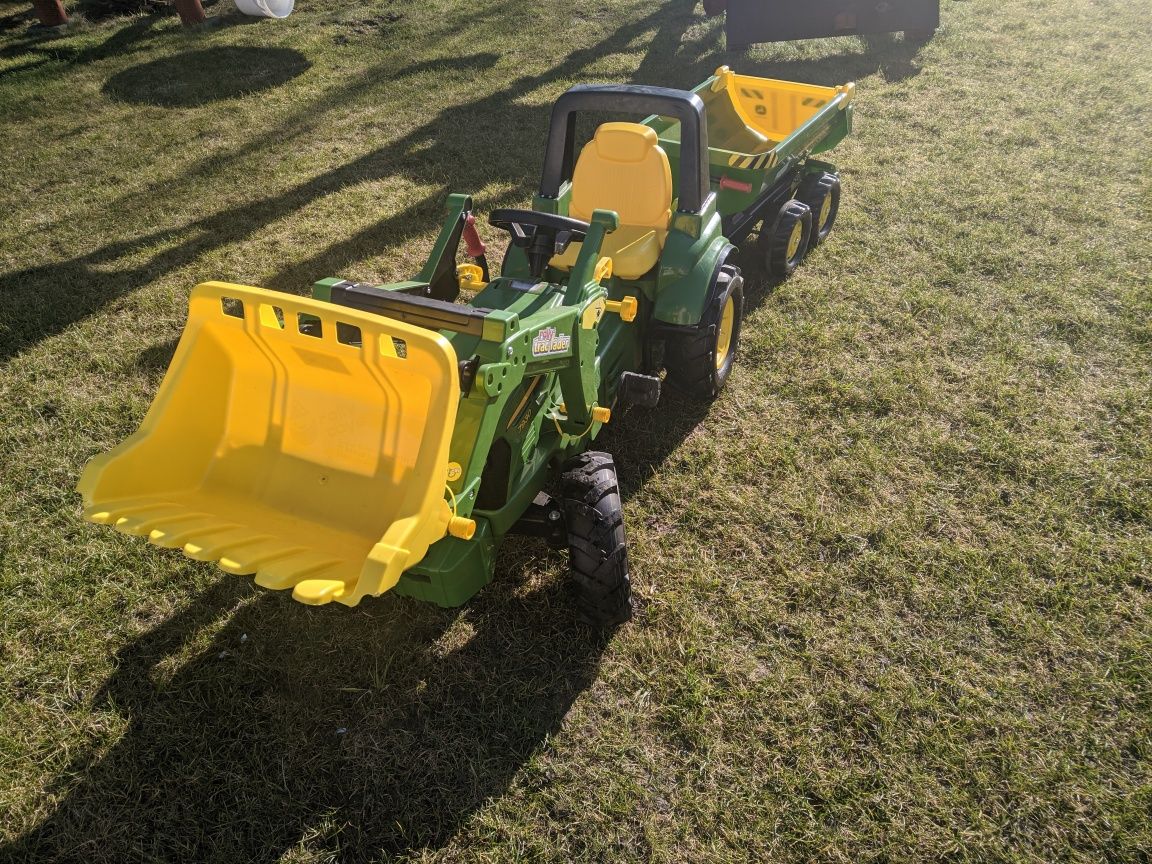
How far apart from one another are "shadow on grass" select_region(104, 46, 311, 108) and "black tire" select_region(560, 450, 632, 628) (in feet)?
24.9

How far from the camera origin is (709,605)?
3.13 metres

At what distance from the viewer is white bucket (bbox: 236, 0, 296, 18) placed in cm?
966

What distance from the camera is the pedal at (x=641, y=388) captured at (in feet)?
11.5

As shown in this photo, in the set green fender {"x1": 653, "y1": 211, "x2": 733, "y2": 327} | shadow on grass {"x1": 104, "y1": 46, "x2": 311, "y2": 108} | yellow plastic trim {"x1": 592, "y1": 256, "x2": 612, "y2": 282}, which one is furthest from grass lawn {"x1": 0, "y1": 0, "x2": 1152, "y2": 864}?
shadow on grass {"x1": 104, "y1": 46, "x2": 311, "y2": 108}

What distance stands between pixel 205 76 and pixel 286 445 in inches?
321

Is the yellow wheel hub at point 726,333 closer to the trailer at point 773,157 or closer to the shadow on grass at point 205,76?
the trailer at point 773,157

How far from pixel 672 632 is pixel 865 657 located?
2.44 ft

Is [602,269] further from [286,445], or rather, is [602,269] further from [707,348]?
[286,445]

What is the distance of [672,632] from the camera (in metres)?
3.03

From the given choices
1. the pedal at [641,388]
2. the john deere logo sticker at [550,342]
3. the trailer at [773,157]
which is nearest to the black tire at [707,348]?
the pedal at [641,388]

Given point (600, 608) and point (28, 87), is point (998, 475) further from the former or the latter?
point (28, 87)

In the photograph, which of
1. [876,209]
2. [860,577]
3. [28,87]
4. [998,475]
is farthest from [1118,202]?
[28,87]

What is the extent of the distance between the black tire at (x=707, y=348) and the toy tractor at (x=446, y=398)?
0.5 inches

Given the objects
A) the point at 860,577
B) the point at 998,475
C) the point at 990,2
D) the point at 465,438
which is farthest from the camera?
the point at 990,2
